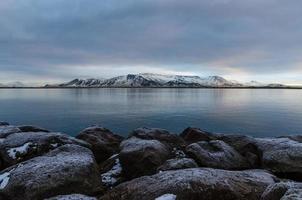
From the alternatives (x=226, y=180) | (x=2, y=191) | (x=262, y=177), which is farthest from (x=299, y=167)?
(x=2, y=191)

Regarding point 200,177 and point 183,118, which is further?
point 183,118

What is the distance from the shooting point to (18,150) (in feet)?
60.3

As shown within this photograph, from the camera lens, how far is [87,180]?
13.6 m

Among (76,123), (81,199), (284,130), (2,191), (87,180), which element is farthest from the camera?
(76,123)

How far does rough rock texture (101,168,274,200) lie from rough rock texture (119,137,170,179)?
16.9 ft

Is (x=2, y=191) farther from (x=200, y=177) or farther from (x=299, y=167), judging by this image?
(x=299, y=167)

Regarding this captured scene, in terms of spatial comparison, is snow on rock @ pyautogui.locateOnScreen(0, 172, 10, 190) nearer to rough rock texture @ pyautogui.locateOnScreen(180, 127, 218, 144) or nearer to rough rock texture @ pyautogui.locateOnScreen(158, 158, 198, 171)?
rough rock texture @ pyautogui.locateOnScreen(158, 158, 198, 171)

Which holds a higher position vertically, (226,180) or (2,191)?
(226,180)

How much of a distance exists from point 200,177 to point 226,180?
913 mm

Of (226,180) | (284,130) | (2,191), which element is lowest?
(284,130)

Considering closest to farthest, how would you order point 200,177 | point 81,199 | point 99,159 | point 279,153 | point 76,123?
point 81,199 → point 200,177 → point 279,153 → point 99,159 → point 76,123

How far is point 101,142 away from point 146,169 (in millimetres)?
6422

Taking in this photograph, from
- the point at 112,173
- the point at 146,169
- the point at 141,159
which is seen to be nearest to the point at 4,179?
the point at 112,173

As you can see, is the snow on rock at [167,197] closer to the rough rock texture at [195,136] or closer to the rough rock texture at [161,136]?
the rough rock texture at [161,136]
